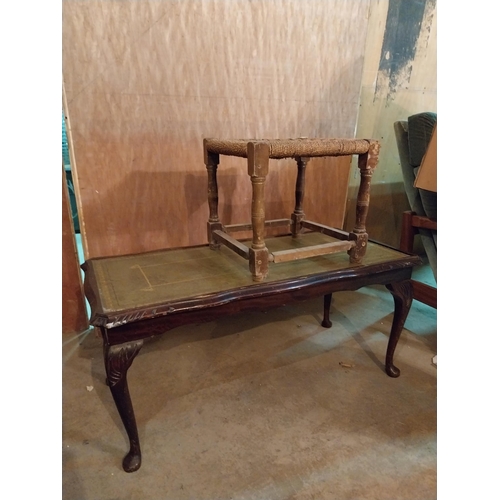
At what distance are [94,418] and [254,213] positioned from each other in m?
0.98

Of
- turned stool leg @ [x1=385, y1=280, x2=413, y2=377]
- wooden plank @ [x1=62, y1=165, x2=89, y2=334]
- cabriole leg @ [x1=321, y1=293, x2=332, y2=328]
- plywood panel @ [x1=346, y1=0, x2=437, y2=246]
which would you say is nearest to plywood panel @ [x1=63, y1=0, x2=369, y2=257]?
wooden plank @ [x1=62, y1=165, x2=89, y2=334]

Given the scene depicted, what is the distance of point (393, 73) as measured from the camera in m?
2.24

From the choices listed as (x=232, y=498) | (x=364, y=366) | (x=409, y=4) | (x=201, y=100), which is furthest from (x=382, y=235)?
(x=232, y=498)

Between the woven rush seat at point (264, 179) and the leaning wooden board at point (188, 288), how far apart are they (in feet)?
0.20

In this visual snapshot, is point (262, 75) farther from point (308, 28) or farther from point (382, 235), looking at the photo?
point (382, 235)

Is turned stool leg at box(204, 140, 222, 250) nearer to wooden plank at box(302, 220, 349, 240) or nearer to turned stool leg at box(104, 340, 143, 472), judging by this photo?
wooden plank at box(302, 220, 349, 240)

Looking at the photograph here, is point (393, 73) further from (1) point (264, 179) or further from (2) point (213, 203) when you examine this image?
(1) point (264, 179)

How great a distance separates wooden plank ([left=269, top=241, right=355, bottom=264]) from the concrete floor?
611mm

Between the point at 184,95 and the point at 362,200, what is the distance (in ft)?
3.13

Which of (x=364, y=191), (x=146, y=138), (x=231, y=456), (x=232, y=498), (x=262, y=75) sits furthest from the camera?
(x=262, y=75)

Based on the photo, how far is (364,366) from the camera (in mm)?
1643

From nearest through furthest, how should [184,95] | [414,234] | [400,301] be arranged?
[400,301]
[184,95]
[414,234]

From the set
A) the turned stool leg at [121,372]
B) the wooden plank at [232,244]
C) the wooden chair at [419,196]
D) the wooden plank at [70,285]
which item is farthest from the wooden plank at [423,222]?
the wooden plank at [70,285]

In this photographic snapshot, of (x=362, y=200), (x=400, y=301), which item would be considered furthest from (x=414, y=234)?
(x=362, y=200)
